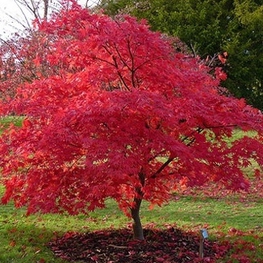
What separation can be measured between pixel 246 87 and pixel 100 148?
53.4ft

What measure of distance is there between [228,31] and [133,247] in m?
14.9

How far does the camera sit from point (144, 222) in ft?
28.2

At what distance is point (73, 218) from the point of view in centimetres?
876

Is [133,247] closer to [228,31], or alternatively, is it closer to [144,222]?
[144,222]

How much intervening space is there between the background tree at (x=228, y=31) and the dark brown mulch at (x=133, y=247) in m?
13.2

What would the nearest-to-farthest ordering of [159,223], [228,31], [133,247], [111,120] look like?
[111,120] → [133,247] → [159,223] → [228,31]

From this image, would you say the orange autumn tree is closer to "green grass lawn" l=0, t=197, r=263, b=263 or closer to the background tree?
"green grass lawn" l=0, t=197, r=263, b=263

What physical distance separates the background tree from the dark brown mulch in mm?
13179

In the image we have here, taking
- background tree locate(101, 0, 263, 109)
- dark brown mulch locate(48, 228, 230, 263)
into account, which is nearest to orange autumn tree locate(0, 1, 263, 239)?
dark brown mulch locate(48, 228, 230, 263)

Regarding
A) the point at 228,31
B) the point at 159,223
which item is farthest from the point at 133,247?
the point at 228,31

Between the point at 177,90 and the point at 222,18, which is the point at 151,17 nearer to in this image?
the point at 222,18

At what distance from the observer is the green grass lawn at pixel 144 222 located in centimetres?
645

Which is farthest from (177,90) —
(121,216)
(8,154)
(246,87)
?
(246,87)

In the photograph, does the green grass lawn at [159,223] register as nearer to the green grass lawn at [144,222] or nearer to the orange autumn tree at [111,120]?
the green grass lawn at [144,222]
